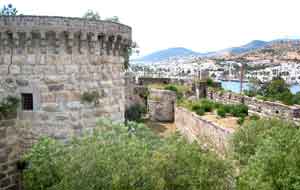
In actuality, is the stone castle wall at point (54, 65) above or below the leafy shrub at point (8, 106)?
above

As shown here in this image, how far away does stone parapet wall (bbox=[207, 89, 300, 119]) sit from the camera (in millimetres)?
16594

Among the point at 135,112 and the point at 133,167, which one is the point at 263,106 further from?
the point at 133,167

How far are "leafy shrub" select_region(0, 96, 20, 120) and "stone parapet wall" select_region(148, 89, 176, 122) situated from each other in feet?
55.7

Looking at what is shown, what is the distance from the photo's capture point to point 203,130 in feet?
60.0

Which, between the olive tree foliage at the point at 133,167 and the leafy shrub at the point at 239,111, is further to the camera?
the leafy shrub at the point at 239,111

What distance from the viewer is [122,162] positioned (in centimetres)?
780

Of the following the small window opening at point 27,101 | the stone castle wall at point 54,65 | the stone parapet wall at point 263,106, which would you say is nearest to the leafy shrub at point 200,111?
the stone parapet wall at point 263,106

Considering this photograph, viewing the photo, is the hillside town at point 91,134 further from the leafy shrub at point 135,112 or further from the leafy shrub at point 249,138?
the leafy shrub at point 135,112

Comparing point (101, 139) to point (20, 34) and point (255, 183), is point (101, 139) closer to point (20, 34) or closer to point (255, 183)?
point (255, 183)

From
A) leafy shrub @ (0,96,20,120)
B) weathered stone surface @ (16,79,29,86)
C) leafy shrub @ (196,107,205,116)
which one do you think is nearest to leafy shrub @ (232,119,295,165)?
weathered stone surface @ (16,79,29,86)

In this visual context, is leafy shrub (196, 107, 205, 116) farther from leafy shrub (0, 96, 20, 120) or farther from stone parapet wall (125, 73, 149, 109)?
leafy shrub (0, 96, 20, 120)

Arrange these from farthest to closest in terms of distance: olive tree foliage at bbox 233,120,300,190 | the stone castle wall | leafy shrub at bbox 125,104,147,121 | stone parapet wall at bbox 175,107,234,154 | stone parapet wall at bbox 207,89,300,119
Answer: leafy shrub at bbox 125,104,147,121
stone parapet wall at bbox 207,89,300,119
stone parapet wall at bbox 175,107,234,154
the stone castle wall
olive tree foliage at bbox 233,120,300,190

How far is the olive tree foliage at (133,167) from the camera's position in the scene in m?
7.78

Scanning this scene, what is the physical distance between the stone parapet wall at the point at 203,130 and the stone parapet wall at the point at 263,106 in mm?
2825
